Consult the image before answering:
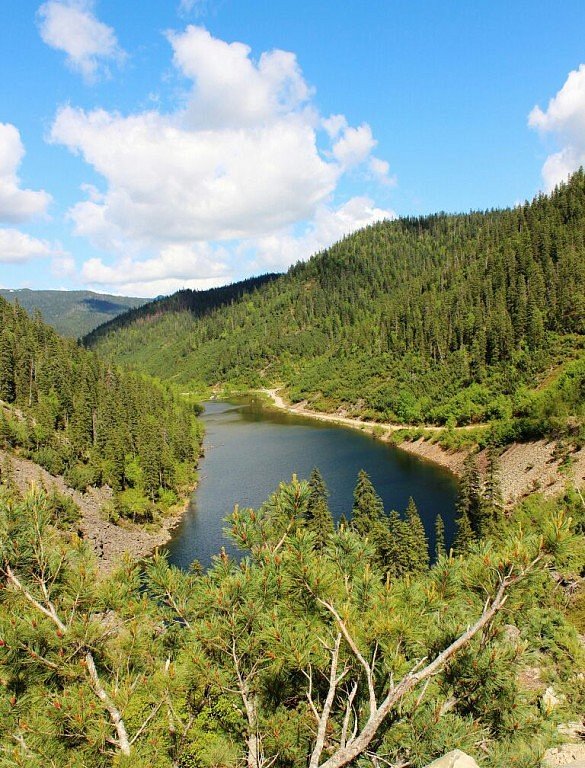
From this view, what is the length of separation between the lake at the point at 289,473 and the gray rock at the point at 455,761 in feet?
95.0

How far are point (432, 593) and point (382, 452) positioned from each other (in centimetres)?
6964

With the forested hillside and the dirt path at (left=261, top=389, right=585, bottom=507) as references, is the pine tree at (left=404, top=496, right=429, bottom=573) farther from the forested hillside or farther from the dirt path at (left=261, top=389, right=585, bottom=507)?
the forested hillside

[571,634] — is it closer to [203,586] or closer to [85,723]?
[203,586]

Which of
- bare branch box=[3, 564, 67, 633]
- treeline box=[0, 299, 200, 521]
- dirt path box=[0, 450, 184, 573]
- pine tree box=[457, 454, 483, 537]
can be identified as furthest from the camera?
treeline box=[0, 299, 200, 521]

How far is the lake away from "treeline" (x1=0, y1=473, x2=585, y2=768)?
86.8ft

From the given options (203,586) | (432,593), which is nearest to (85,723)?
(203,586)

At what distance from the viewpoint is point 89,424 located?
64.4 m

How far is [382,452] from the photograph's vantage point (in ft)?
247

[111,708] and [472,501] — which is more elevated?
[111,708]

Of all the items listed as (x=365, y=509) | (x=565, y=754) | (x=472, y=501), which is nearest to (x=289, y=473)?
(x=365, y=509)

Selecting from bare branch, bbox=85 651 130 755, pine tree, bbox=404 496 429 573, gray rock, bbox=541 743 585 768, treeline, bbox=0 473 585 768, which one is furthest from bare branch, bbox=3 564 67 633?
pine tree, bbox=404 496 429 573

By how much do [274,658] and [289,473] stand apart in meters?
59.0

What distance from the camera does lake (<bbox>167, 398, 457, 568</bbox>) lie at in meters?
47.1

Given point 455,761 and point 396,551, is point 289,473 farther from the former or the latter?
point 455,761
